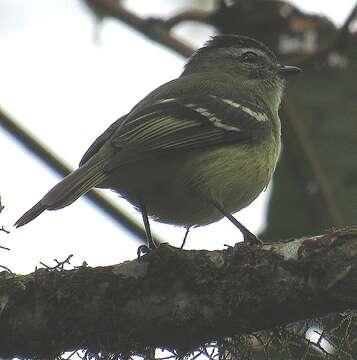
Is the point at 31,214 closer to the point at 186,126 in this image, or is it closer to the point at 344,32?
the point at 186,126

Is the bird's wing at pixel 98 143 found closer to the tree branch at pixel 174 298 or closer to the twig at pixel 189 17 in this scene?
the twig at pixel 189 17

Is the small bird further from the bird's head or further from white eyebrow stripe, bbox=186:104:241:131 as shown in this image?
the bird's head

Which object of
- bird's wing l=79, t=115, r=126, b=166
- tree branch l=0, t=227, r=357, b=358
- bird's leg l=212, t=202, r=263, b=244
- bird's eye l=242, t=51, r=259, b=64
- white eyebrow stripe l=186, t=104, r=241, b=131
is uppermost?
bird's eye l=242, t=51, r=259, b=64

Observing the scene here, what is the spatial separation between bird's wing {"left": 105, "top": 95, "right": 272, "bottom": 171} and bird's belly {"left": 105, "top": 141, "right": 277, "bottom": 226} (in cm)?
11

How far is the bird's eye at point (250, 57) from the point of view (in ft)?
23.2

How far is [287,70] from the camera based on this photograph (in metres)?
6.86

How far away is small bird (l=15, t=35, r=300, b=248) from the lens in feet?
16.7

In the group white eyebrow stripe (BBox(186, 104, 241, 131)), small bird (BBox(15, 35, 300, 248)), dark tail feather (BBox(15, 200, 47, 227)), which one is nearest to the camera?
dark tail feather (BBox(15, 200, 47, 227))

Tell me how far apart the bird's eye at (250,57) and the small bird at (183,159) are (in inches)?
37.8

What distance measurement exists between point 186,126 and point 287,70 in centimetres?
179

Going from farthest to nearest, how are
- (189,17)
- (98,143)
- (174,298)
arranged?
(189,17) < (98,143) < (174,298)

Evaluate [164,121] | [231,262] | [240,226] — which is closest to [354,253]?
[231,262]

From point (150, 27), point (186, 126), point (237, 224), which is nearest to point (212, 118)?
point (186, 126)

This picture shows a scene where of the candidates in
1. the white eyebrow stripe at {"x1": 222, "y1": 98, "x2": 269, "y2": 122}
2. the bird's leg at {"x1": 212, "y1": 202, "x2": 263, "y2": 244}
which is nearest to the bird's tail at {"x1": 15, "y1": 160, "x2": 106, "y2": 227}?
the bird's leg at {"x1": 212, "y1": 202, "x2": 263, "y2": 244}
